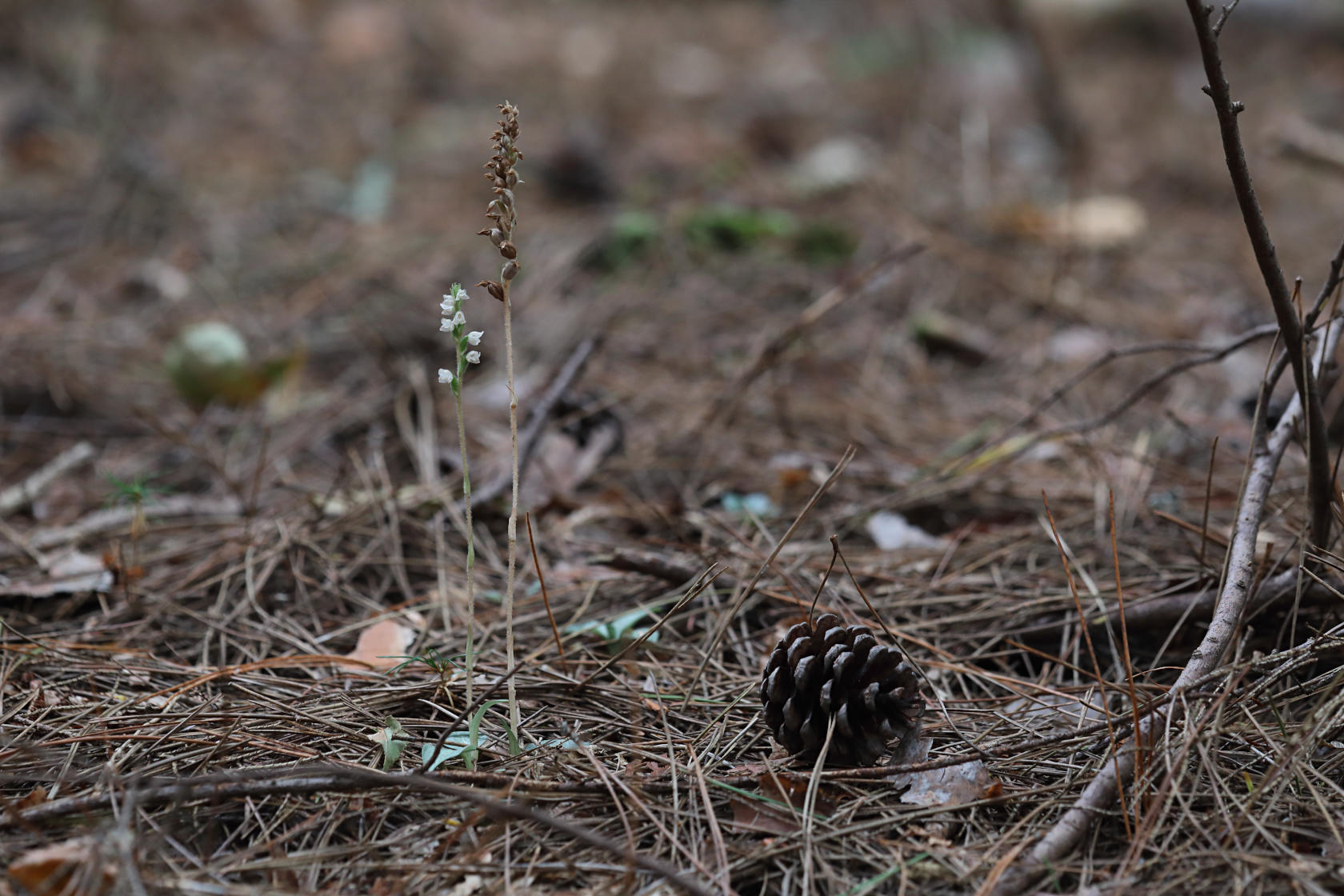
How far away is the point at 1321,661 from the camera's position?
4.78 ft

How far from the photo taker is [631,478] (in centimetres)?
248

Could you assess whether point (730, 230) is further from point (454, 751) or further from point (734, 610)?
point (454, 751)

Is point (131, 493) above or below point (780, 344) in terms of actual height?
below

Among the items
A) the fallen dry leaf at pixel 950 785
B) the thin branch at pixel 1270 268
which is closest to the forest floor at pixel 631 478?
the fallen dry leaf at pixel 950 785

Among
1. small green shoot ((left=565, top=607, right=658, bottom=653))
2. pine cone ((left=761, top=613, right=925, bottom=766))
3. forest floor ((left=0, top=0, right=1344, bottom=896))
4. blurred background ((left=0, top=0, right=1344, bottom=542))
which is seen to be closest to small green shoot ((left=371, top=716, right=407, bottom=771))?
forest floor ((left=0, top=0, right=1344, bottom=896))

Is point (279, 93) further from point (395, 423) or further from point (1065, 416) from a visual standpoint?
point (1065, 416)

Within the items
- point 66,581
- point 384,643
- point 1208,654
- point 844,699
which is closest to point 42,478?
point 66,581

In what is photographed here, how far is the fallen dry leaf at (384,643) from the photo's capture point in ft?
5.20

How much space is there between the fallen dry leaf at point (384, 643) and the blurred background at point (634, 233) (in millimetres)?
415

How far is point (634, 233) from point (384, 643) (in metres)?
2.59

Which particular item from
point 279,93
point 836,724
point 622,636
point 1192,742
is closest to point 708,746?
point 836,724

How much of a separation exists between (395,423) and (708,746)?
1.60 meters

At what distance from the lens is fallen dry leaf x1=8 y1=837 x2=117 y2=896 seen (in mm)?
1000

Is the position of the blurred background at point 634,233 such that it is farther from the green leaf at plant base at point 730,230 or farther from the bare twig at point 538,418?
the bare twig at point 538,418
